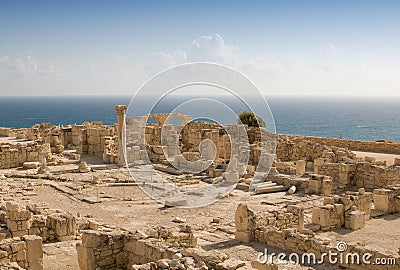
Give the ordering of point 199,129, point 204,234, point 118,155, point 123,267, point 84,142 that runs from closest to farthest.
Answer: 1. point 123,267
2. point 204,234
3. point 118,155
4. point 84,142
5. point 199,129

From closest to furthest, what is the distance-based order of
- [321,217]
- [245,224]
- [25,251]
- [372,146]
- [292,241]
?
1. [25,251]
2. [292,241]
3. [245,224]
4. [321,217]
5. [372,146]

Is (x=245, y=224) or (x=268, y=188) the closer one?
(x=245, y=224)

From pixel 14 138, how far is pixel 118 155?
43.0ft

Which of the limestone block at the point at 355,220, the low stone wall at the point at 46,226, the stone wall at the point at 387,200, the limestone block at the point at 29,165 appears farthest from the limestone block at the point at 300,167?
the limestone block at the point at 29,165

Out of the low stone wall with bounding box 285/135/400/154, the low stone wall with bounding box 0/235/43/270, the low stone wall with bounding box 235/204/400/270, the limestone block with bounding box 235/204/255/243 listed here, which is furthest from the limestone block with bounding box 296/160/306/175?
the low stone wall with bounding box 0/235/43/270

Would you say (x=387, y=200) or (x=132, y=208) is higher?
(x=387, y=200)

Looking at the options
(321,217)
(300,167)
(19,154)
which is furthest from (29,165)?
(321,217)

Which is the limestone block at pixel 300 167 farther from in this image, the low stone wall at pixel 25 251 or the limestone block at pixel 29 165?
the low stone wall at pixel 25 251

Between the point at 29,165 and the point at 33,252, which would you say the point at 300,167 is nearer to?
the point at 29,165

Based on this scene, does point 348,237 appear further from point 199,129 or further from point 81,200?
A: point 199,129

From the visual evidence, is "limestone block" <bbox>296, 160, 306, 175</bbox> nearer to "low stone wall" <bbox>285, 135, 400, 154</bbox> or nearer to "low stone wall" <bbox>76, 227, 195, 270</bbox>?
"low stone wall" <bbox>285, 135, 400, 154</bbox>

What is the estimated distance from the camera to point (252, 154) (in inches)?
952

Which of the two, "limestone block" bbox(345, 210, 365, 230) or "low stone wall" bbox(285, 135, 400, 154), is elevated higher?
"low stone wall" bbox(285, 135, 400, 154)

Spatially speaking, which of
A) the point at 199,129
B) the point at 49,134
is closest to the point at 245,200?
the point at 199,129
